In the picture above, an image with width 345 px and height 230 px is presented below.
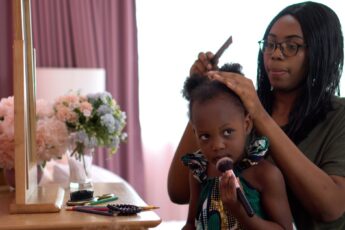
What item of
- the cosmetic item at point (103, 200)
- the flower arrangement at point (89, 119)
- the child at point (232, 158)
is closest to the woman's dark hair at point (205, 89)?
the child at point (232, 158)

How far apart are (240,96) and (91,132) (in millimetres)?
897

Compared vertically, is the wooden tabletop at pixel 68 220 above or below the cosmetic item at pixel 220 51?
below

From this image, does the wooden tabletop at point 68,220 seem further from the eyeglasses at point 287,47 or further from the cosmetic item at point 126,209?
the eyeglasses at point 287,47

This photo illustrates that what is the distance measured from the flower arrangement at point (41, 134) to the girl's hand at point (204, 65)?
2.12ft

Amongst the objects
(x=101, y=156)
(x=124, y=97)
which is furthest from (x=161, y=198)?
(x=124, y=97)

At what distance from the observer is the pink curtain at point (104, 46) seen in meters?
3.77

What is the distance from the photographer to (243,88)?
1112 mm

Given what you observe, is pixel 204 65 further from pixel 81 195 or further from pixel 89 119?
pixel 89 119

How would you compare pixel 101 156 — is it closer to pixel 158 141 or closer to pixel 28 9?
pixel 158 141

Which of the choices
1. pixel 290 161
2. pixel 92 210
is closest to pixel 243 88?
pixel 290 161

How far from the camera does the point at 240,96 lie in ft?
3.65

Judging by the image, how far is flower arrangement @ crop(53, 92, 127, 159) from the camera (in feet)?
6.08

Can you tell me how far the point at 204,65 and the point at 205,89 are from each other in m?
0.10

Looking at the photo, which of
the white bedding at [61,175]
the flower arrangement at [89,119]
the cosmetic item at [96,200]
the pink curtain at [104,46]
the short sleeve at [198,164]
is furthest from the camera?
the pink curtain at [104,46]
